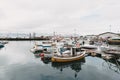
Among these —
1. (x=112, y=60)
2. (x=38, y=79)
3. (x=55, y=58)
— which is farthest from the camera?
(x=112, y=60)

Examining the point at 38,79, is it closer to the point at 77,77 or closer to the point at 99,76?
the point at 77,77

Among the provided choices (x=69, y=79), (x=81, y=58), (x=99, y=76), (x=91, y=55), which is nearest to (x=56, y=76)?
(x=69, y=79)

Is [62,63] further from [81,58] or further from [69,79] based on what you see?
[69,79]

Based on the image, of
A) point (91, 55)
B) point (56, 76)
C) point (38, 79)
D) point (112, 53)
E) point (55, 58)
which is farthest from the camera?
point (91, 55)

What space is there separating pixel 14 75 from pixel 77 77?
25.8 ft

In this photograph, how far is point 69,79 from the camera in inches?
563

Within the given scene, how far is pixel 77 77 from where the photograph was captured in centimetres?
1499

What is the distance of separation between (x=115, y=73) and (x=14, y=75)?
12.8 metres

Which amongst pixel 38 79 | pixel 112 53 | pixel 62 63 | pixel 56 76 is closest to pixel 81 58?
pixel 62 63

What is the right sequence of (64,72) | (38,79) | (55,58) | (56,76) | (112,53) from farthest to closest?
1. (112,53)
2. (55,58)
3. (64,72)
4. (56,76)
5. (38,79)

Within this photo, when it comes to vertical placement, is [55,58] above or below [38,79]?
above

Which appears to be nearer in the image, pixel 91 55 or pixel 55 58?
pixel 55 58

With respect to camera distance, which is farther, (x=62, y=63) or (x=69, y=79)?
(x=62, y=63)

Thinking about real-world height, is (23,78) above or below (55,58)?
below
